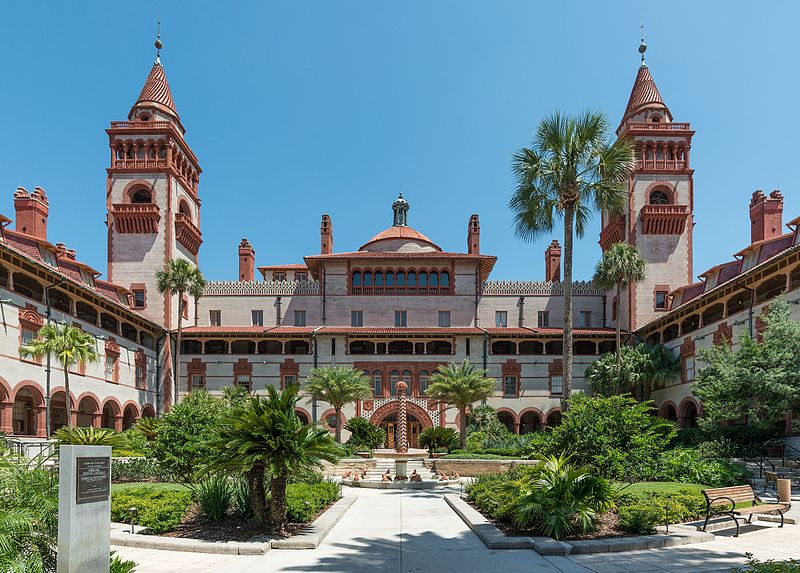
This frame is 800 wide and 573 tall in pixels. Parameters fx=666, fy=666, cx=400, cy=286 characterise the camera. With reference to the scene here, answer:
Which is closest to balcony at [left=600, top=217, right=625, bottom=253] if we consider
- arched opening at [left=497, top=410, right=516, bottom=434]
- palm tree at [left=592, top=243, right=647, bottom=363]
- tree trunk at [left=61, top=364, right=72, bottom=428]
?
palm tree at [left=592, top=243, right=647, bottom=363]

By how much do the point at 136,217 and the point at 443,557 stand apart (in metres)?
45.5

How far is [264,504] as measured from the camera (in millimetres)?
13852

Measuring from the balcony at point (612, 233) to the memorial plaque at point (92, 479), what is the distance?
48387mm

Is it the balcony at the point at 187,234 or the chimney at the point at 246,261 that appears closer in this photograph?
the balcony at the point at 187,234

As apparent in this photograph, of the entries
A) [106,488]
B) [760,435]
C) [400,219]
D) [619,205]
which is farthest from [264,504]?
[400,219]

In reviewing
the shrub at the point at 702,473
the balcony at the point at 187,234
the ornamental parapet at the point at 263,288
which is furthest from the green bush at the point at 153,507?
the ornamental parapet at the point at 263,288

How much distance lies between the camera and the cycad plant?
1311 centimetres

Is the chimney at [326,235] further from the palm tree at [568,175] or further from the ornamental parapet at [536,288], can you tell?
the palm tree at [568,175]

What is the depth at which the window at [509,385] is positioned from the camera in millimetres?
51781

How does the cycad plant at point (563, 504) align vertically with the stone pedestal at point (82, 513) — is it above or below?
below

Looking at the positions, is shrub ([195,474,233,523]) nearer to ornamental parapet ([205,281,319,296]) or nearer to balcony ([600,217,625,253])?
ornamental parapet ([205,281,319,296])

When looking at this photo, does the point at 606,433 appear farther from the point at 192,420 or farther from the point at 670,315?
the point at 670,315

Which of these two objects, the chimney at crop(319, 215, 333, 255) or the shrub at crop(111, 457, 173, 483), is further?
the chimney at crop(319, 215, 333, 255)

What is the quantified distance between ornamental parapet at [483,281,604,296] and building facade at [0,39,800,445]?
0.40ft
